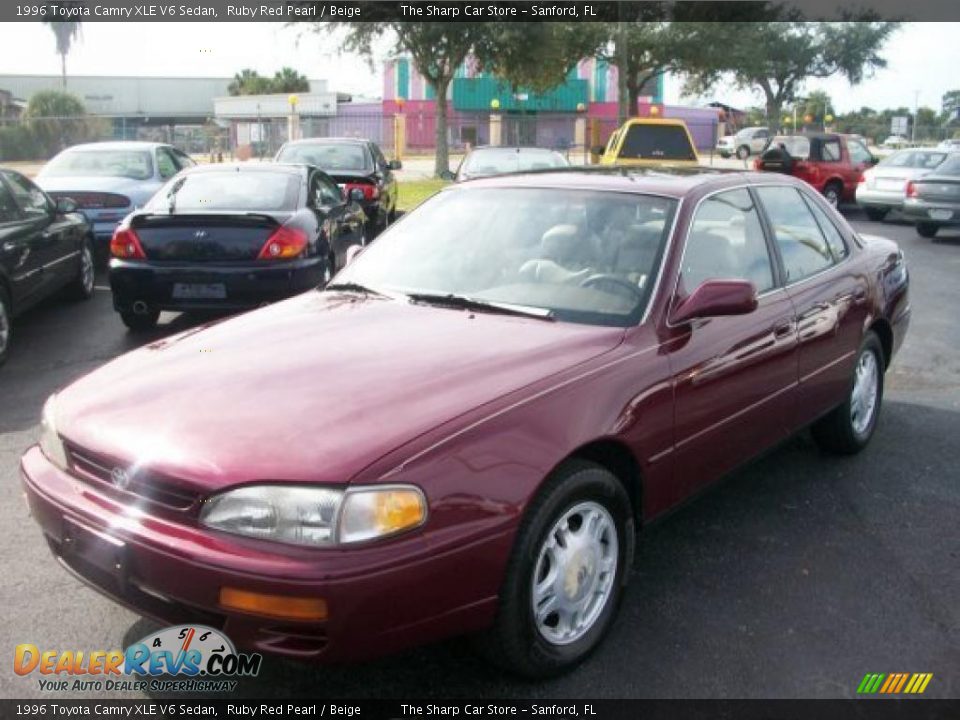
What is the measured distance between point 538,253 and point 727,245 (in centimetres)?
88

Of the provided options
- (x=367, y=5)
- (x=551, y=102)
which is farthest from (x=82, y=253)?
(x=551, y=102)

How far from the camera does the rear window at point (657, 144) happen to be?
1703cm

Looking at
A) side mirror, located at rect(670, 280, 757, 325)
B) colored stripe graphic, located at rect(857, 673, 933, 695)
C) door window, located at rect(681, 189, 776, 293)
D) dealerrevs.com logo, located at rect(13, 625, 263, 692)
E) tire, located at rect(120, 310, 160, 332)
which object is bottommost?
colored stripe graphic, located at rect(857, 673, 933, 695)

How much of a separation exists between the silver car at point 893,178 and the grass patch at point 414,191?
844cm

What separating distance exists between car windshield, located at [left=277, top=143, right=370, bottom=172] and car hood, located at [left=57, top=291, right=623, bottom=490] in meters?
11.3

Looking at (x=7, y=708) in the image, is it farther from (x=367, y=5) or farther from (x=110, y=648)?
(x=367, y=5)

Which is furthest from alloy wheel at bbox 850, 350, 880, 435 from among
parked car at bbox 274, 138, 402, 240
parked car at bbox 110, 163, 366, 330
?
parked car at bbox 274, 138, 402, 240

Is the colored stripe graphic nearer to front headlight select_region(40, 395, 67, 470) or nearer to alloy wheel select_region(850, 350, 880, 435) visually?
alloy wheel select_region(850, 350, 880, 435)

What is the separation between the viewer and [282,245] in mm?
7688

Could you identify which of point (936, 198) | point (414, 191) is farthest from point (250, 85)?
point (936, 198)

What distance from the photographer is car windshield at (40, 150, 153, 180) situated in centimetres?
1216

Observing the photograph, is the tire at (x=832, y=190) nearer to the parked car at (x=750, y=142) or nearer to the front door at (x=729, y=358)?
the front door at (x=729, y=358)

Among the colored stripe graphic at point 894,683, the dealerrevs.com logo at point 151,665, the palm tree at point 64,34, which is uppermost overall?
the palm tree at point 64,34

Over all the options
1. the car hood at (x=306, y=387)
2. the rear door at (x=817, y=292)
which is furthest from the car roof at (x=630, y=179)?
the car hood at (x=306, y=387)
